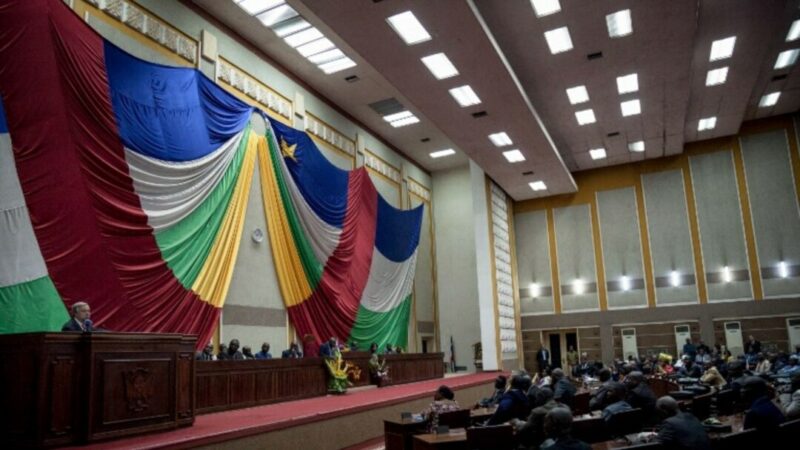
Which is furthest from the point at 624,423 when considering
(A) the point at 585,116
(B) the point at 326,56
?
(A) the point at 585,116

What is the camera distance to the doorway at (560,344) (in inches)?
812

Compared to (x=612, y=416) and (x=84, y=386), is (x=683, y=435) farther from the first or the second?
(x=84, y=386)

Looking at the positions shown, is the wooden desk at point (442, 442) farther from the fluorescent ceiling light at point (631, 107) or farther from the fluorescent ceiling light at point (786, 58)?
the fluorescent ceiling light at point (786, 58)

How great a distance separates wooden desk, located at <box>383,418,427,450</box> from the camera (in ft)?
18.5

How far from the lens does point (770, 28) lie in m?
12.3

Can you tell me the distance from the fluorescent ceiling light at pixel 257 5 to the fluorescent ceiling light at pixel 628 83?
779 centimetres

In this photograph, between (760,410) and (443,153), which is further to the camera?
(443,153)

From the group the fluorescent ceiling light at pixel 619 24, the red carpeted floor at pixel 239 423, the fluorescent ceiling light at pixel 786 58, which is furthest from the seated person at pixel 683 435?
the fluorescent ceiling light at pixel 786 58

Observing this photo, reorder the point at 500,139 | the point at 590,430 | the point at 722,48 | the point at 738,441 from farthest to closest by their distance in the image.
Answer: the point at 500,139 < the point at 722,48 < the point at 590,430 < the point at 738,441

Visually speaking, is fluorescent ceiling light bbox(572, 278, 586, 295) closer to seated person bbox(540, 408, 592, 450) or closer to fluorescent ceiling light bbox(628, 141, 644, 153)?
fluorescent ceiling light bbox(628, 141, 644, 153)

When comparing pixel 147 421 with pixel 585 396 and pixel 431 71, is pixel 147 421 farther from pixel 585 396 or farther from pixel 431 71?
pixel 431 71

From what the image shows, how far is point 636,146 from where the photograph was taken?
18.3m

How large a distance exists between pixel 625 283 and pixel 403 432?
52.6 ft

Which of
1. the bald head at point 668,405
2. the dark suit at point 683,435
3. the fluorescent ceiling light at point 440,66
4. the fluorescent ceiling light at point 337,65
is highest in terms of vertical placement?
the fluorescent ceiling light at point 337,65
